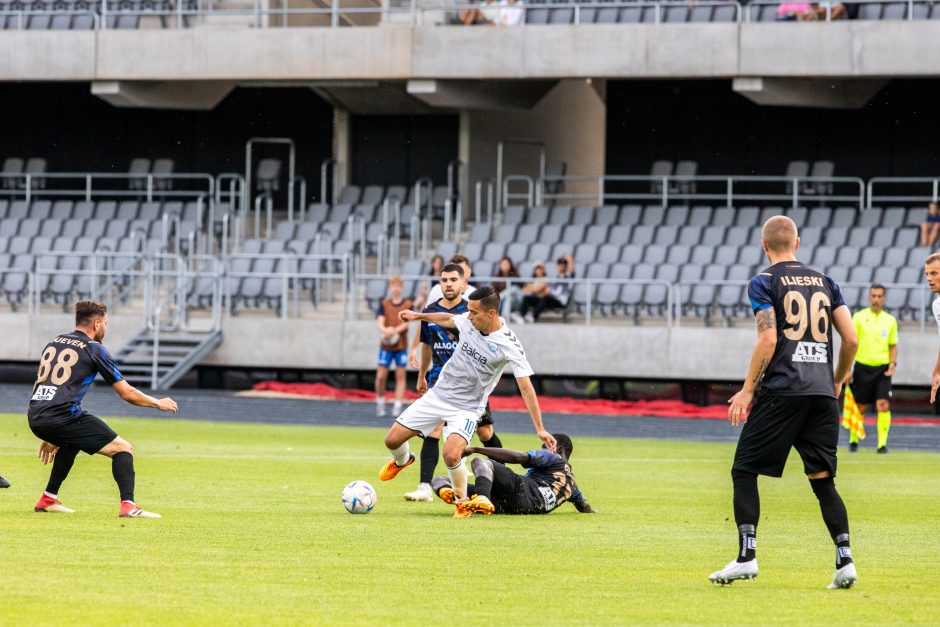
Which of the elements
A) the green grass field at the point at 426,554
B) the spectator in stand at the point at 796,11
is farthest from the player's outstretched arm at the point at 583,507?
the spectator in stand at the point at 796,11

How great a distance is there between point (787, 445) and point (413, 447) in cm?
1134

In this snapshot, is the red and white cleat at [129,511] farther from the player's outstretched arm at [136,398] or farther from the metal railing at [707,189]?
the metal railing at [707,189]

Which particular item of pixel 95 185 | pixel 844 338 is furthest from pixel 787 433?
pixel 95 185

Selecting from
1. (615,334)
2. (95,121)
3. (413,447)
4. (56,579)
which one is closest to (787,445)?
(56,579)

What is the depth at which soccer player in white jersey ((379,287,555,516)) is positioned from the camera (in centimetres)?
1141

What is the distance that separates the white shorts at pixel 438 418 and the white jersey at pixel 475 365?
5cm

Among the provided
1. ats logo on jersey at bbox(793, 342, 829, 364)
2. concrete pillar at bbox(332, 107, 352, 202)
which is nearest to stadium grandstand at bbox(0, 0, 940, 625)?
ats logo on jersey at bbox(793, 342, 829, 364)

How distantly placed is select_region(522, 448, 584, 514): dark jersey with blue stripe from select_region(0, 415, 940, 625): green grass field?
229 millimetres

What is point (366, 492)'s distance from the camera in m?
11.8

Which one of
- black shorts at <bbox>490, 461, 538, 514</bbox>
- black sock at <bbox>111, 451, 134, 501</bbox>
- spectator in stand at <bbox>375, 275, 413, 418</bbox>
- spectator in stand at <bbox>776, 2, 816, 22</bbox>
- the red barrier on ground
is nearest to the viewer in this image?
black sock at <bbox>111, 451, 134, 501</bbox>

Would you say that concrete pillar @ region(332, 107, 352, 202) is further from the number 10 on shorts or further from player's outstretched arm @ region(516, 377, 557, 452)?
player's outstretched arm @ region(516, 377, 557, 452)

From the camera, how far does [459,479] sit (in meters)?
11.6

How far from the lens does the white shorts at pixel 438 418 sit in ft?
38.1

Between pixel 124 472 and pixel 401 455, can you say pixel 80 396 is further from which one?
pixel 401 455
